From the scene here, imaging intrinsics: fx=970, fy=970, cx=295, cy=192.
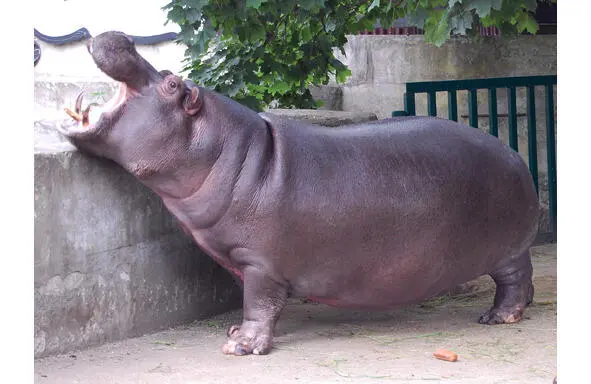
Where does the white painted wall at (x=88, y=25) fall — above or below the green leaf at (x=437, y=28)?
above

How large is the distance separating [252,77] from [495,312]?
188 centimetres

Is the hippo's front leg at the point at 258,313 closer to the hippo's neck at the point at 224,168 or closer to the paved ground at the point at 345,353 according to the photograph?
the paved ground at the point at 345,353

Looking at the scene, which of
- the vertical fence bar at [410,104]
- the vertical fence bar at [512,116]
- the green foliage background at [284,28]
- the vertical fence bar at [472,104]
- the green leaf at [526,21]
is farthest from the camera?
the vertical fence bar at [512,116]

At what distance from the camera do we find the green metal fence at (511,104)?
21.5ft

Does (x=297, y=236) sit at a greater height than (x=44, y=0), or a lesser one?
lesser

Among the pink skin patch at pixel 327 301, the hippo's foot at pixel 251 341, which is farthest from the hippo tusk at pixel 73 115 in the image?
the pink skin patch at pixel 327 301

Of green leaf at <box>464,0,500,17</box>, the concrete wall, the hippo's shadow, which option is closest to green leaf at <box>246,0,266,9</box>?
green leaf at <box>464,0,500,17</box>

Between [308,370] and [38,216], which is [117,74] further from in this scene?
[308,370]

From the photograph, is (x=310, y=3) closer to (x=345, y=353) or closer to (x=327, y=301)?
(x=327, y=301)

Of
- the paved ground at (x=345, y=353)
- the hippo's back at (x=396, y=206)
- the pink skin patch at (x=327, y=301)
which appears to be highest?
the hippo's back at (x=396, y=206)

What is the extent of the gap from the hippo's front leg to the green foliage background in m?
1.29

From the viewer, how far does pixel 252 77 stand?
18.1 feet
